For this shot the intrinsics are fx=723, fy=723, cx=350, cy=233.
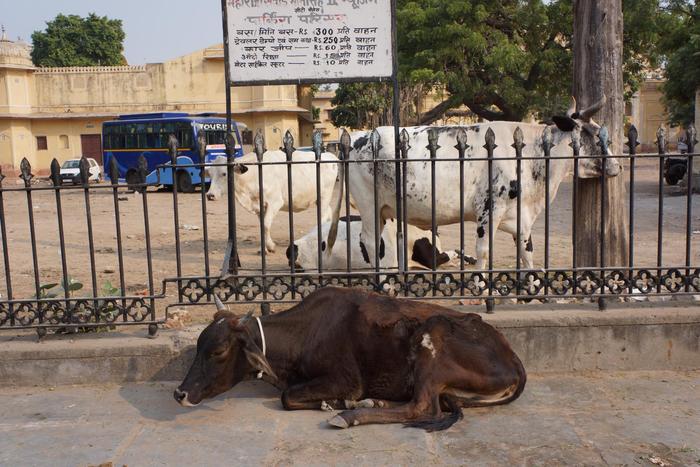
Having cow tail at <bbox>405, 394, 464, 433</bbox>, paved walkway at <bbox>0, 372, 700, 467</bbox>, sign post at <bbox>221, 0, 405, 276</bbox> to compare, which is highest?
sign post at <bbox>221, 0, 405, 276</bbox>

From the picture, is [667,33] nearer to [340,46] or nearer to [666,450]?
[340,46]

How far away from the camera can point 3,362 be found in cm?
489

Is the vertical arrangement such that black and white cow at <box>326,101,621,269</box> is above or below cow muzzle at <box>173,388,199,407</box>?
above

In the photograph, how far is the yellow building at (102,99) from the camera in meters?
41.6

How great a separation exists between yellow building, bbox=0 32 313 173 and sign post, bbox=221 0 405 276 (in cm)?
3554

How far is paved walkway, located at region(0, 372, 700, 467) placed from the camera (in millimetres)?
3746

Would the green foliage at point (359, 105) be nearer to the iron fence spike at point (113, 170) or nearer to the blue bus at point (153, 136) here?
the blue bus at point (153, 136)

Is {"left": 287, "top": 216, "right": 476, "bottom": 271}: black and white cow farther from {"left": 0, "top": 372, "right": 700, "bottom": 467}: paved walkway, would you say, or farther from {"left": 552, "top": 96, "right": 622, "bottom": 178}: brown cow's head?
{"left": 0, "top": 372, "right": 700, "bottom": 467}: paved walkway

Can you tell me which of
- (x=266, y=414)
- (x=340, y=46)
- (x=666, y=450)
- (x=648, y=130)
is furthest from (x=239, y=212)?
(x=648, y=130)

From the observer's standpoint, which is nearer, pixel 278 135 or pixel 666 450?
pixel 666 450

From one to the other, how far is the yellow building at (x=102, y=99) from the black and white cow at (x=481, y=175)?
34.1m

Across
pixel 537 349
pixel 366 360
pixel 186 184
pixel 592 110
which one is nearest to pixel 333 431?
pixel 366 360

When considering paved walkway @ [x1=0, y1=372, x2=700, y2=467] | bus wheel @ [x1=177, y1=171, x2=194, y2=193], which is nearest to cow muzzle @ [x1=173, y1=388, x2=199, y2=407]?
paved walkway @ [x1=0, y1=372, x2=700, y2=467]

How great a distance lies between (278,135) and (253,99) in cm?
251
